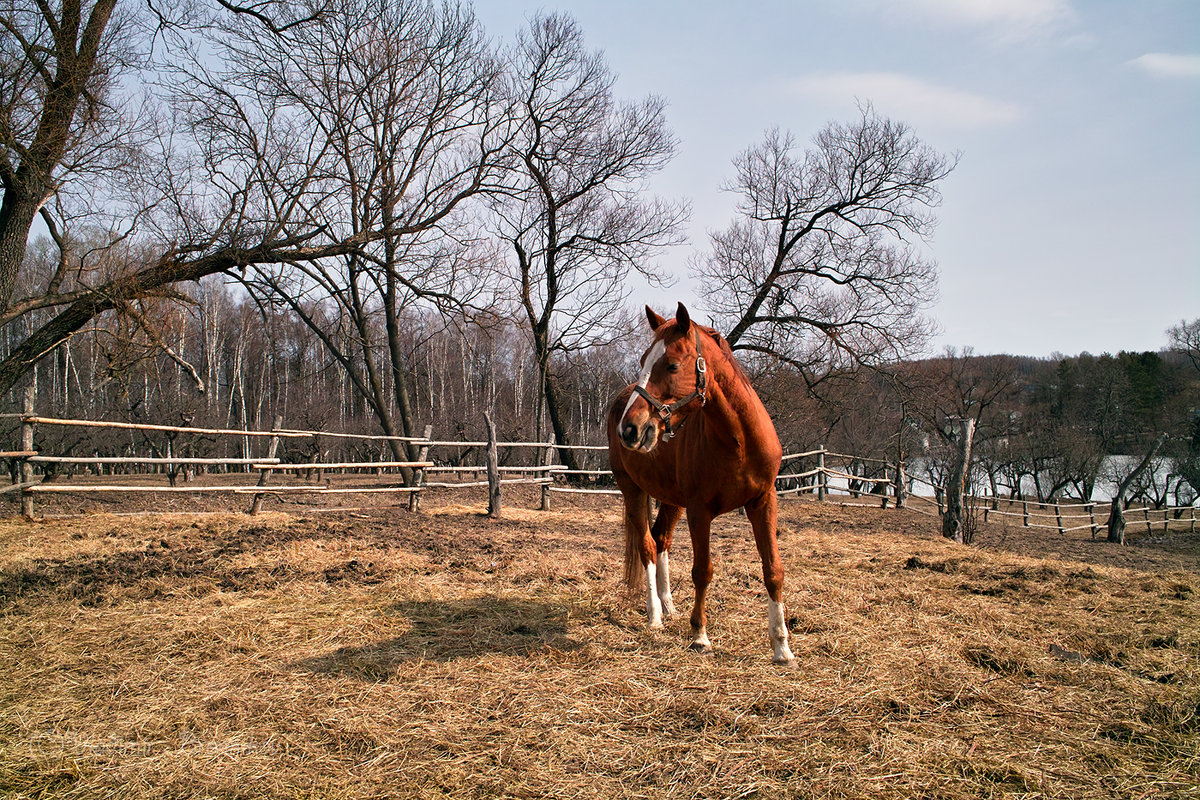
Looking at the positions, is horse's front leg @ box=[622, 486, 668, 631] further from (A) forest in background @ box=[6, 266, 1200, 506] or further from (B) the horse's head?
(A) forest in background @ box=[6, 266, 1200, 506]

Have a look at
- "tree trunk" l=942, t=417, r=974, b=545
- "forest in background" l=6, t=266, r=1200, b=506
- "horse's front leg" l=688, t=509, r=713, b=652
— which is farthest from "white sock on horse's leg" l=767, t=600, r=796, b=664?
"forest in background" l=6, t=266, r=1200, b=506

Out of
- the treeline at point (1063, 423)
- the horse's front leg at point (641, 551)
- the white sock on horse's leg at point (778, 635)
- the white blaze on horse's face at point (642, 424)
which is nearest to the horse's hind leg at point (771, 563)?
the white sock on horse's leg at point (778, 635)

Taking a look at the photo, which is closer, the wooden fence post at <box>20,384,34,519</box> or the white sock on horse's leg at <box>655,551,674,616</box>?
the white sock on horse's leg at <box>655,551,674,616</box>

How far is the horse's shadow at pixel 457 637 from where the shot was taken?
334 centimetres

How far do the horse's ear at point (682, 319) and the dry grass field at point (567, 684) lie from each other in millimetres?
1812

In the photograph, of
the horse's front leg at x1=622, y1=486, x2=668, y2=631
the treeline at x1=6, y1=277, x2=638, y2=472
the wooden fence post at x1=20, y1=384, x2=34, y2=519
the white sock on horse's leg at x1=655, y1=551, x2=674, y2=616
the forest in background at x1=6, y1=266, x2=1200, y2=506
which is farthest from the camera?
the forest in background at x1=6, y1=266, x2=1200, y2=506

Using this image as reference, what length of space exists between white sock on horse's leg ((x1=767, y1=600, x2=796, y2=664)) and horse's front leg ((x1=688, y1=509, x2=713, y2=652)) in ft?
1.21

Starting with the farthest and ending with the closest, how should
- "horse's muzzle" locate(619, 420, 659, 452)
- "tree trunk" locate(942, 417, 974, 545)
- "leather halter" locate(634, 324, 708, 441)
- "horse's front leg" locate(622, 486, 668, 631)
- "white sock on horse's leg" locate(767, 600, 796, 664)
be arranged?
"tree trunk" locate(942, 417, 974, 545), "horse's front leg" locate(622, 486, 668, 631), "white sock on horse's leg" locate(767, 600, 796, 664), "leather halter" locate(634, 324, 708, 441), "horse's muzzle" locate(619, 420, 659, 452)

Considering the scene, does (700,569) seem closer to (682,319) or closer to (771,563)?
(771,563)

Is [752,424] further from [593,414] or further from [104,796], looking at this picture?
[593,414]

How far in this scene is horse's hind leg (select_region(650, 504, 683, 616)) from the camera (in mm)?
4387

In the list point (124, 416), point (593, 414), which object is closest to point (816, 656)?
point (124, 416)

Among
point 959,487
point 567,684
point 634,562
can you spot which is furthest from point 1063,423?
point 567,684

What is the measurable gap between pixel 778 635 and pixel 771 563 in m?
0.38
